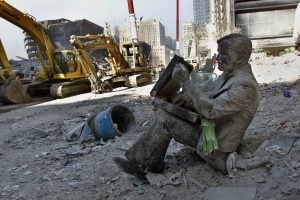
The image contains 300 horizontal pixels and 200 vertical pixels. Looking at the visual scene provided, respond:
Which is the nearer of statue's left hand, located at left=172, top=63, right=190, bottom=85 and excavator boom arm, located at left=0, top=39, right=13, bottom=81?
statue's left hand, located at left=172, top=63, right=190, bottom=85

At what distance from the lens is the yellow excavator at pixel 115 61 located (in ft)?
47.9

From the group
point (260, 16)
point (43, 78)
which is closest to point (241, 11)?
point (260, 16)

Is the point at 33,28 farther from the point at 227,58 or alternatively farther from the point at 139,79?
the point at 227,58

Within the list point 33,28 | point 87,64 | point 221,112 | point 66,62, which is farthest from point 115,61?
point 221,112

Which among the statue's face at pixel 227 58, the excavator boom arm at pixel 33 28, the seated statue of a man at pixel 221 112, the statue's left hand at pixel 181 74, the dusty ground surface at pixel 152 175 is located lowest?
the dusty ground surface at pixel 152 175

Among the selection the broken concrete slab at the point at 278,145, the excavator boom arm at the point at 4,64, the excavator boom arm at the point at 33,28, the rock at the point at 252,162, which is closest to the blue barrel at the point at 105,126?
the broken concrete slab at the point at 278,145

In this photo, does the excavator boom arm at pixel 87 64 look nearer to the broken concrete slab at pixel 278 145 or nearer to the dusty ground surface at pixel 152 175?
the dusty ground surface at pixel 152 175

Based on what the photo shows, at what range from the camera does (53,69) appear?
52.0 feet

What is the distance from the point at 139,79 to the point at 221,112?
45.0 feet

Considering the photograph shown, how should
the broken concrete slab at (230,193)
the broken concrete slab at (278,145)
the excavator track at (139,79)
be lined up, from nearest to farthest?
the broken concrete slab at (230,193), the broken concrete slab at (278,145), the excavator track at (139,79)

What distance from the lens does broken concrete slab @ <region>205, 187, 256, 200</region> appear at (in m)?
3.01

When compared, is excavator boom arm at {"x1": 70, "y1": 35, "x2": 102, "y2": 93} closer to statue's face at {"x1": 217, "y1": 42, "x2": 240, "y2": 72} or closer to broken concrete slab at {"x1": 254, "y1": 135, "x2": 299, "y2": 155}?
broken concrete slab at {"x1": 254, "y1": 135, "x2": 299, "y2": 155}

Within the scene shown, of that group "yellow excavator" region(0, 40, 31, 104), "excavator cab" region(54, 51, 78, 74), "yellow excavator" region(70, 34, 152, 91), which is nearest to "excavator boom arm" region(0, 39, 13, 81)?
"yellow excavator" region(0, 40, 31, 104)

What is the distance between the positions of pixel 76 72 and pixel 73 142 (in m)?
9.90
